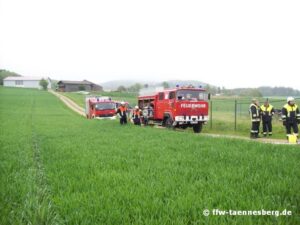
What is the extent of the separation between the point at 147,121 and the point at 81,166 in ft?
51.6

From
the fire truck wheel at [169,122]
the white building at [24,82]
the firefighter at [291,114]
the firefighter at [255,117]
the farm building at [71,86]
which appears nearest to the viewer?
the firefighter at [291,114]

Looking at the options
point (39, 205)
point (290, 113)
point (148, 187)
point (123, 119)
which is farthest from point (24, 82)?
point (39, 205)

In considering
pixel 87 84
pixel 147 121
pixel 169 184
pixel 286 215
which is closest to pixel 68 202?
pixel 169 184

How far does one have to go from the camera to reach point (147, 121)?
22.8 m

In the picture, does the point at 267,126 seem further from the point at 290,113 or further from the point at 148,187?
the point at 148,187

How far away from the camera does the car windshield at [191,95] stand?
18891mm

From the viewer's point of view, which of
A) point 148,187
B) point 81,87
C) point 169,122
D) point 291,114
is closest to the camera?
point 148,187

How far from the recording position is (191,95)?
1908 centimetres

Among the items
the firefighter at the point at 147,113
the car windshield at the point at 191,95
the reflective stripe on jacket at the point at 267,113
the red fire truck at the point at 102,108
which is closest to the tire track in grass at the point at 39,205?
the reflective stripe on jacket at the point at 267,113

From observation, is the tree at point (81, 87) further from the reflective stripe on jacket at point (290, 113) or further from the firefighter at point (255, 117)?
the reflective stripe on jacket at point (290, 113)

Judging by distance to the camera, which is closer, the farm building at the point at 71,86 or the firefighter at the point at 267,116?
the firefighter at the point at 267,116
